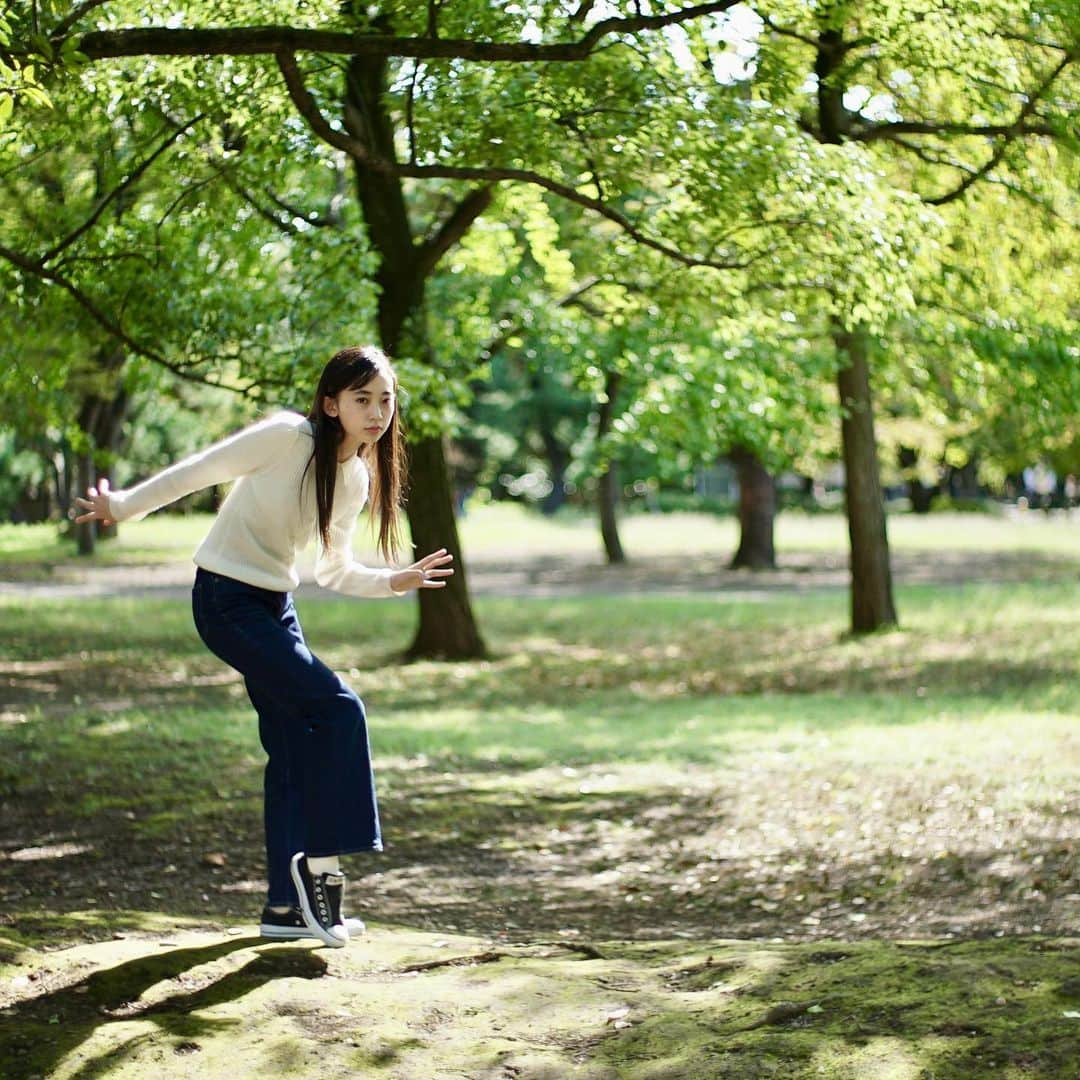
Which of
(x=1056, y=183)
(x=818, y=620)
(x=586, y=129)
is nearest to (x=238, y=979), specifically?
(x=586, y=129)

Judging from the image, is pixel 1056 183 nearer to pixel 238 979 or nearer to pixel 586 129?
pixel 586 129

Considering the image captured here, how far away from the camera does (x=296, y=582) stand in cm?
499

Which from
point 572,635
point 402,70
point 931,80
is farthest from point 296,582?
point 572,635

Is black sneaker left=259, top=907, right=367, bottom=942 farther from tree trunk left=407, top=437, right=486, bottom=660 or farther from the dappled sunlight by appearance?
tree trunk left=407, top=437, right=486, bottom=660

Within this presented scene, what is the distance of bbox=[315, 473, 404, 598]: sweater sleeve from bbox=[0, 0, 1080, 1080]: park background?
48.4 inches

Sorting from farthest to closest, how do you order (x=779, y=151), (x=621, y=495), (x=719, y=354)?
(x=621, y=495) → (x=719, y=354) → (x=779, y=151)

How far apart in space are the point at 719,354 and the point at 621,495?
4916 centimetres

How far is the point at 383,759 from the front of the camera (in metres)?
10.8

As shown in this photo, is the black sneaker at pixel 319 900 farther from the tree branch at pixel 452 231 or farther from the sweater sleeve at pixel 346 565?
the tree branch at pixel 452 231

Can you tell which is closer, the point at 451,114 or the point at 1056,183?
the point at 451,114

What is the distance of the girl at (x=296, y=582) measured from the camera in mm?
4867

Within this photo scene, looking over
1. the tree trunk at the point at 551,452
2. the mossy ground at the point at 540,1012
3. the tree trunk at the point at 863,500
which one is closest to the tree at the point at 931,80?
the tree trunk at the point at 863,500

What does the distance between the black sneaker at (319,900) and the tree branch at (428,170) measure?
4.03m

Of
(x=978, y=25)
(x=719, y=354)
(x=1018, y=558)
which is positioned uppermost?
(x=978, y=25)
